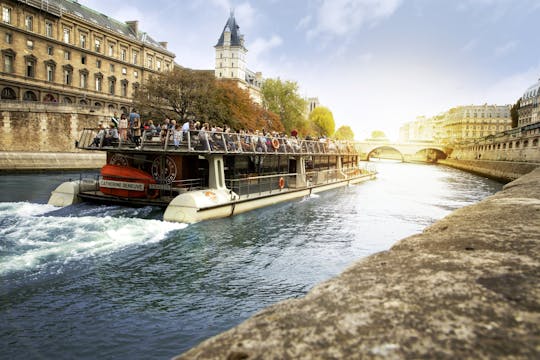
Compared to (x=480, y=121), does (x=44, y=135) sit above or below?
below

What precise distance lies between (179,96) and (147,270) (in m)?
35.4

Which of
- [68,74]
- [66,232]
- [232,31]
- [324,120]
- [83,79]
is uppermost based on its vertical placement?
[232,31]

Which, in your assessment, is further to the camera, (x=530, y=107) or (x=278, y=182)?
(x=530, y=107)

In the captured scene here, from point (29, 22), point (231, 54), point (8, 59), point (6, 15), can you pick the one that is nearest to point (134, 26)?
point (29, 22)

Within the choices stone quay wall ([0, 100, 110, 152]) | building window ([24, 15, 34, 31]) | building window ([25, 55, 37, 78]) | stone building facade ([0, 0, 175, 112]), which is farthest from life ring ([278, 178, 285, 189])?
building window ([24, 15, 34, 31])

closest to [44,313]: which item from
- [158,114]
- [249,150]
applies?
[249,150]

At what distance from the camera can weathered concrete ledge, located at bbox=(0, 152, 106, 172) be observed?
3694 centimetres

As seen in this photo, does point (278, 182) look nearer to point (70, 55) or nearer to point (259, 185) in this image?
point (259, 185)

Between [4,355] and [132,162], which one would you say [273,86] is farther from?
[4,355]

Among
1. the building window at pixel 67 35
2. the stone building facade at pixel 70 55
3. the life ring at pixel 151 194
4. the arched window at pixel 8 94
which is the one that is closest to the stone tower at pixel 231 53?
the stone building facade at pixel 70 55

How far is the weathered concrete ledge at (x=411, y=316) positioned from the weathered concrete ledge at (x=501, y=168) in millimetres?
39506

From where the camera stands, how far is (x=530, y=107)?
10369cm

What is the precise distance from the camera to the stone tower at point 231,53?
391 ft

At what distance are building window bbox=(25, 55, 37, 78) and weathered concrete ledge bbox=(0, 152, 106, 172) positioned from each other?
19.0 m
